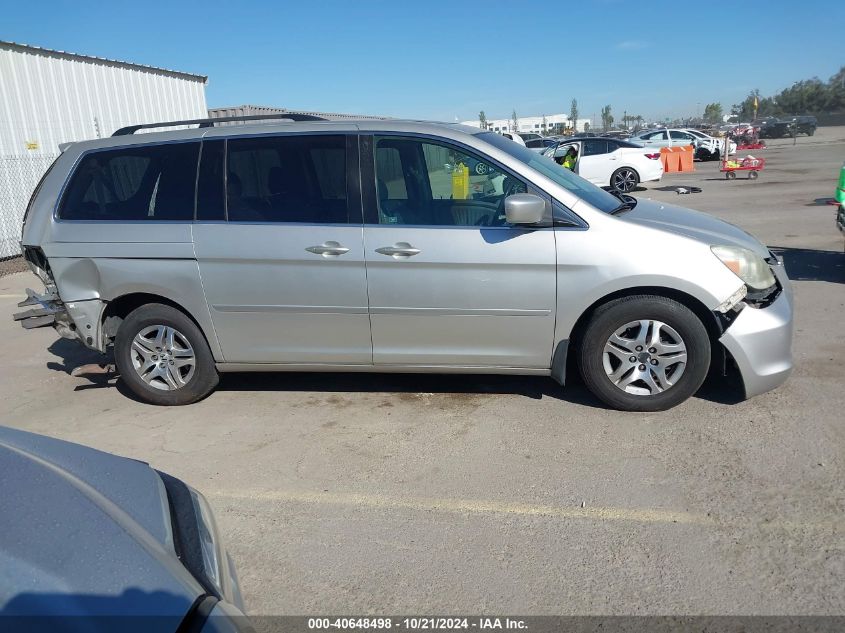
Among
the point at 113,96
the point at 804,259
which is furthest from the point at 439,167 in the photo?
the point at 113,96

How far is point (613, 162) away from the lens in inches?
750

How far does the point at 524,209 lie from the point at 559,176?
2.58ft

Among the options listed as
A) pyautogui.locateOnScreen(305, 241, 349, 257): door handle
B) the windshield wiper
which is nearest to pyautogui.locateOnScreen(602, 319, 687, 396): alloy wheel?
the windshield wiper

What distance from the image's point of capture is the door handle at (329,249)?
4230mm

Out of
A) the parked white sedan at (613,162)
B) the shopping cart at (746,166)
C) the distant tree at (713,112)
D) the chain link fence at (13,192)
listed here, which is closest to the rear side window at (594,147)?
the parked white sedan at (613,162)

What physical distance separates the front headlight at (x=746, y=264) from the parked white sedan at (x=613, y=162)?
15435 mm

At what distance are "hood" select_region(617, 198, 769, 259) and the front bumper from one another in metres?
0.45

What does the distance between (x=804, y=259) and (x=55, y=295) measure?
8.57 meters

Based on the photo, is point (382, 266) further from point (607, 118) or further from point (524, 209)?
point (607, 118)

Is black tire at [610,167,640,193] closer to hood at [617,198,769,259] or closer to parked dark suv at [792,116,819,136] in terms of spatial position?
hood at [617,198,769,259]

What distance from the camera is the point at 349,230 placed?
13.9 ft

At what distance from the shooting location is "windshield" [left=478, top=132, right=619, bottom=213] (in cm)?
428

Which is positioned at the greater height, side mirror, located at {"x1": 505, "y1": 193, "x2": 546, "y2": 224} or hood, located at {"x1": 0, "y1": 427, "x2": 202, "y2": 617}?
side mirror, located at {"x1": 505, "y1": 193, "x2": 546, "y2": 224}

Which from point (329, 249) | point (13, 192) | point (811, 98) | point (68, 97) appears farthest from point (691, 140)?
point (811, 98)
